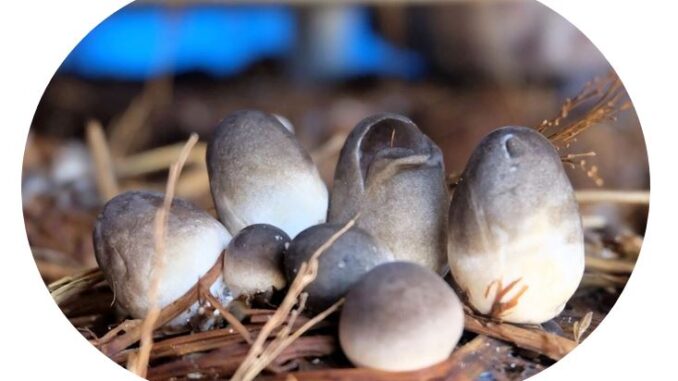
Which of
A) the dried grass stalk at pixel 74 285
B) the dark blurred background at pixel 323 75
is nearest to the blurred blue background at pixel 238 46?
the dark blurred background at pixel 323 75

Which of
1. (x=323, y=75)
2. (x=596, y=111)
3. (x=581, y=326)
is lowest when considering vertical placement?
(x=323, y=75)

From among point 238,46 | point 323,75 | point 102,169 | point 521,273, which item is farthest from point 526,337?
point 238,46

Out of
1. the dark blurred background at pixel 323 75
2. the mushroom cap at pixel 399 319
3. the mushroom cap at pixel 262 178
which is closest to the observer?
the mushroom cap at pixel 399 319

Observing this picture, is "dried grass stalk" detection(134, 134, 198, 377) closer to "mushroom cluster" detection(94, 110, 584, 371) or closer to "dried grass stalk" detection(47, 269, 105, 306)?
"mushroom cluster" detection(94, 110, 584, 371)

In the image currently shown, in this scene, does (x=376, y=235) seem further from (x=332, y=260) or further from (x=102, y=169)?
(x=102, y=169)

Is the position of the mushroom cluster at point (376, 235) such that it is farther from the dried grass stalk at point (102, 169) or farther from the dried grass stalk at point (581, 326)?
the dried grass stalk at point (102, 169)

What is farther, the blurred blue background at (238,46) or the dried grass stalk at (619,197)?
the blurred blue background at (238,46)

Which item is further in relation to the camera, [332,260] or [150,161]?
[150,161]

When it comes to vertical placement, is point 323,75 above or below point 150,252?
below
